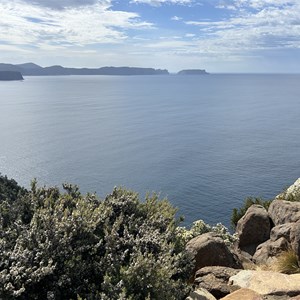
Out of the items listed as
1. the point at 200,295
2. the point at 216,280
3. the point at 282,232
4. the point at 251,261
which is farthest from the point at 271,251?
the point at 200,295

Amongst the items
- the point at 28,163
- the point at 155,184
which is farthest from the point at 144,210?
the point at 28,163

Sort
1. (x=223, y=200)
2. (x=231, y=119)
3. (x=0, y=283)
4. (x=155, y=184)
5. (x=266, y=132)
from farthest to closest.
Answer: (x=231, y=119) → (x=266, y=132) → (x=155, y=184) → (x=223, y=200) → (x=0, y=283)

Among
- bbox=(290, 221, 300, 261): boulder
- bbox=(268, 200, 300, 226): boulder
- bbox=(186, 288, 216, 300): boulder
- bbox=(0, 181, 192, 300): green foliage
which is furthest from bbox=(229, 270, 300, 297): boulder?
bbox=(268, 200, 300, 226): boulder

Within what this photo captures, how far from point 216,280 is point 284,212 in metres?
9.09

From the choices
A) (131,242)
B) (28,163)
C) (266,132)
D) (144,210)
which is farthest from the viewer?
(266,132)

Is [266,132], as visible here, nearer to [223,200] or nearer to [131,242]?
[223,200]

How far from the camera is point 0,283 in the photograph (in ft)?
21.5

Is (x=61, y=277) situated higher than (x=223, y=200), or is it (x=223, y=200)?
(x=61, y=277)

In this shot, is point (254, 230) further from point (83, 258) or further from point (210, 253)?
point (83, 258)

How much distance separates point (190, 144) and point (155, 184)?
31757mm

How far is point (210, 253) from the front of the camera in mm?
13453

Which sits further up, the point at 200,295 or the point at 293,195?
the point at 200,295

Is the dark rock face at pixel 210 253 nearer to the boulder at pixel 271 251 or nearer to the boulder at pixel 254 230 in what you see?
the boulder at pixel 271 251

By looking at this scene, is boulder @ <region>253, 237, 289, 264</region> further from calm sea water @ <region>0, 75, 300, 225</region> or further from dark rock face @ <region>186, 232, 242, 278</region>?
calm sea water @ <region>0, 75, 300, 225</region>
